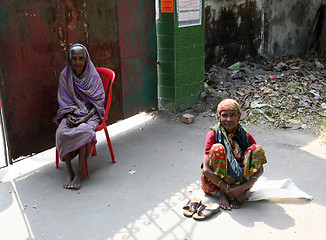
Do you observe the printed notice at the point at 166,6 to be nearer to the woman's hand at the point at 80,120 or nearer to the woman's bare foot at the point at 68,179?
the woman's hand at the point at 80,120

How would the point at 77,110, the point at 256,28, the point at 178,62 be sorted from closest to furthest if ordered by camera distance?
the point at 77,110 < the point at 178,62 < the point at 256,28

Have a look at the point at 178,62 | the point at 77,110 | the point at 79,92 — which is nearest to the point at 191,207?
the point at 77,110

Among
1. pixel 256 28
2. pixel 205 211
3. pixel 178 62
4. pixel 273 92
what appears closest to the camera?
pixel 205 211

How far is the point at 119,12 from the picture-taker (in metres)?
5.33

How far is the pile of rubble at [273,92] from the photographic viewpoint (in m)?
6.12

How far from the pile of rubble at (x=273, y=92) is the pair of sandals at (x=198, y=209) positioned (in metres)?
2.87

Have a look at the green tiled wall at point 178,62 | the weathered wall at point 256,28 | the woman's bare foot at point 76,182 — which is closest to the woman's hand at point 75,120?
the woman's bare foot at point 76,182

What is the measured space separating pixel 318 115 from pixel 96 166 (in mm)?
3907

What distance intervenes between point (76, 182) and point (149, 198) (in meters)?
0.89

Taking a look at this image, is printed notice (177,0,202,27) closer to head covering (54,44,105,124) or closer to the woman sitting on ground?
head covering (54,44,105,124)

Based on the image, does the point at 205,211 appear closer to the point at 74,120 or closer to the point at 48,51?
the point at 74,120

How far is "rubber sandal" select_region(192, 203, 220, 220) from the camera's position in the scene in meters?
3.34

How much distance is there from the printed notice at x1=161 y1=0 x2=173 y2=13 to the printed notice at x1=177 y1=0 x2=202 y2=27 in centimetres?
14

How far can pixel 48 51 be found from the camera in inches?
176
